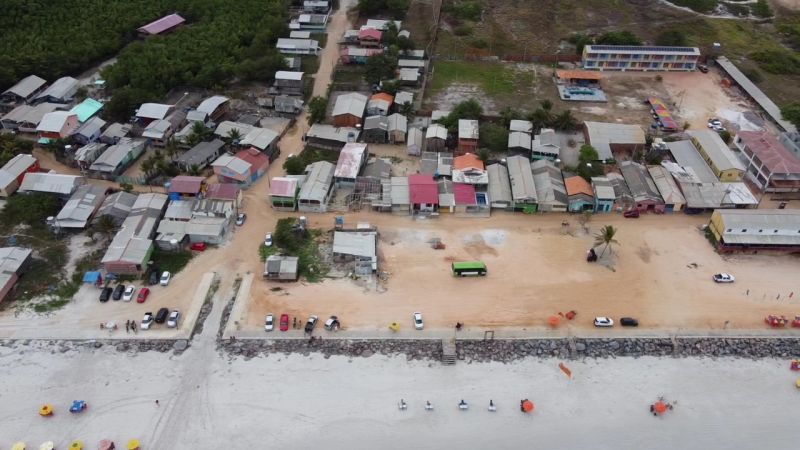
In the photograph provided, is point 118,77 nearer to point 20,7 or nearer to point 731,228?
point 20,7

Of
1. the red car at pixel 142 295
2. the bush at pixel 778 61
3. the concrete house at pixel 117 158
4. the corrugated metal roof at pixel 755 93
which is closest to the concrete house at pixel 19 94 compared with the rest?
the concrete house at pixel 117 158

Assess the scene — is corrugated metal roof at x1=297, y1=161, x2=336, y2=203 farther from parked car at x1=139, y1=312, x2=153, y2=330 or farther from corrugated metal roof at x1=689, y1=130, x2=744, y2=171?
Result: corrugated metal roof at x1=689, y1=130, x2=744, y2=171

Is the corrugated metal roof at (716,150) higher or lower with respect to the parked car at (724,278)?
higher

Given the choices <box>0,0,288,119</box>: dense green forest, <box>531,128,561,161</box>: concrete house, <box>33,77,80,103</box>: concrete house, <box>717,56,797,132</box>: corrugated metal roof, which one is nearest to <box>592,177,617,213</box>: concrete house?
<box>531,128,561,161</box>: concrete house

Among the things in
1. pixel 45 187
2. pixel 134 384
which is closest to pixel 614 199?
pixel 134 384

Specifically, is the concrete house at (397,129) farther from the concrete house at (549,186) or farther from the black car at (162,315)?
the black car at (162,315)

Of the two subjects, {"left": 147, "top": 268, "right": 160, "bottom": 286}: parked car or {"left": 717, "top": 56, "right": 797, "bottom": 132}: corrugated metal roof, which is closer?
{"left": 147, "top": 268, "right": 160, "bottom": 286}: parked car

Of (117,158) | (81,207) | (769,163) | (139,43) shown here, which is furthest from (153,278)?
(769,163)
